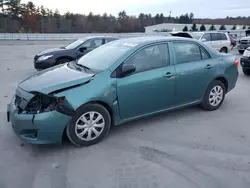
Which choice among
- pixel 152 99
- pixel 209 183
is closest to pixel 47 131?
pixel 152 99

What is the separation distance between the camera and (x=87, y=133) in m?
3.48

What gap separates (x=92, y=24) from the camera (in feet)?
190

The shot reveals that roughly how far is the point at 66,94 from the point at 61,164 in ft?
3.07

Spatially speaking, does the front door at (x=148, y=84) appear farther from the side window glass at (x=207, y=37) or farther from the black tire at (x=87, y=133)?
the side window glass at (x=207, y=37)

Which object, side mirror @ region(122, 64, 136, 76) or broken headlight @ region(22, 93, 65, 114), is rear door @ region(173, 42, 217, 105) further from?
broken headlight @ region(22, 93, 65, 114)

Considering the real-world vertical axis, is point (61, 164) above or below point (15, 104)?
below

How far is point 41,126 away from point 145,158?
148cm

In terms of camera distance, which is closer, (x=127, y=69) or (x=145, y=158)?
(x=145, y=158)

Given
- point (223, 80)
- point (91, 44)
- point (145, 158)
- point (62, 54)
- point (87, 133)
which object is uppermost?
point (91, 44)

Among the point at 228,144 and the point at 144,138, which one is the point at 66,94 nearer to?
the point at 144,138

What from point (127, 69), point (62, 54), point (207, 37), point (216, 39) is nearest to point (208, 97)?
point (127, 69)

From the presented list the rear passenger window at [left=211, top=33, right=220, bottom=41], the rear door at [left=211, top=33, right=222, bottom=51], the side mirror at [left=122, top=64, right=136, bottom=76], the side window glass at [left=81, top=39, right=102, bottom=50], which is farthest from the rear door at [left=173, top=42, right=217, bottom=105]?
the rear passenger window at [left=211, top=33, right=220, bottom=41]

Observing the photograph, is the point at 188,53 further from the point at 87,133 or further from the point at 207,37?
the point at 207,37

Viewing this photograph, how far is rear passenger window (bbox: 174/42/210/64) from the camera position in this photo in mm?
4259
